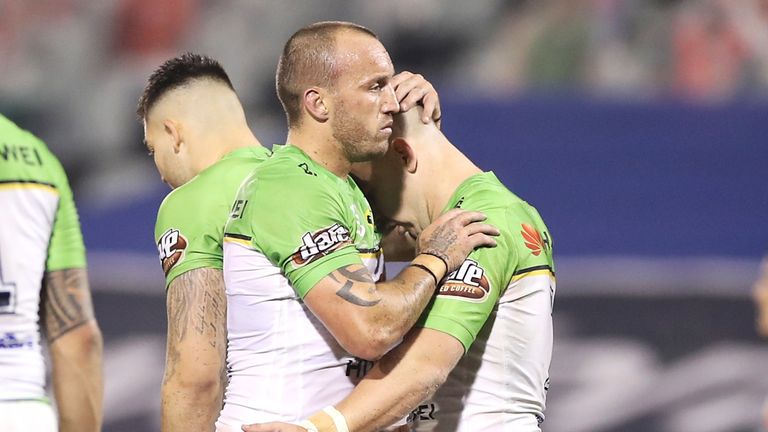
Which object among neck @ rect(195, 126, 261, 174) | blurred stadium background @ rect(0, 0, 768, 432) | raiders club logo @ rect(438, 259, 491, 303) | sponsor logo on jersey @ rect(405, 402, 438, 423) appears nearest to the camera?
raiders club logo @ rect(438, 259, 491, 303)

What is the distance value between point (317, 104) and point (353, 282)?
593 mm

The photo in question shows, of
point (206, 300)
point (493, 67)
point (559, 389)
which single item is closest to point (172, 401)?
point (206, 300)

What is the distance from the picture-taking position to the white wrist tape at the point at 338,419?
3232mm

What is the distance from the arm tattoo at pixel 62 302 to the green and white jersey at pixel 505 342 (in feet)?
3.98

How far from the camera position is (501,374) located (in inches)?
141

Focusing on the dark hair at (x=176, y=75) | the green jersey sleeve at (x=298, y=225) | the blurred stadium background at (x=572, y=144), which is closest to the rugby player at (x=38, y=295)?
the dark hair at (x=176, y=75)

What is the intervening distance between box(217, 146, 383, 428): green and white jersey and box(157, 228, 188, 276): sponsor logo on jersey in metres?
0.44

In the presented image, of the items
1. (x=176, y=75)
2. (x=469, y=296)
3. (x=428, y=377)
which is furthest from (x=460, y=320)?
(x=176, y=75)

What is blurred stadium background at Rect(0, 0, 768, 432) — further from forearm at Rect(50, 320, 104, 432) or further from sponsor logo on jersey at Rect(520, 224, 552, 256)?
sponsor logo on jersey at Rect(520, 224, 552, 256)

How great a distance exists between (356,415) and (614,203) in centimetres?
534

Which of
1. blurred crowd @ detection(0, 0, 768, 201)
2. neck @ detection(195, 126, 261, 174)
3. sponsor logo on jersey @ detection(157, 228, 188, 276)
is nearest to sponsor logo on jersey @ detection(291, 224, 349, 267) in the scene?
sponsor logo on jersey @ detection(157, 228, 188, 276)

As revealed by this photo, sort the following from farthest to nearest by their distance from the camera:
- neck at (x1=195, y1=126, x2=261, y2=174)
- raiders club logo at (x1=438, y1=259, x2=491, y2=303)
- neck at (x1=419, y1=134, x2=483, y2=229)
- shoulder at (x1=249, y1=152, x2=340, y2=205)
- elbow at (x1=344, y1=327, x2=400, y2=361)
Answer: neck at (x1=195, y1=126, x2=261, y2=174), neck at (x1=419, y1=134, x2=483, y2=229), raiders club logo at (x1=438, y1=259, x2=491, y2=303), shoulder at (x1=249, y1=152, x2=340, y2=205), elbow at (x1=344, y1=327, x2=400, y2=361)

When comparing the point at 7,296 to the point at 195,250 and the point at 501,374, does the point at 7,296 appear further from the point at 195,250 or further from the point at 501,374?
the point at 501,374

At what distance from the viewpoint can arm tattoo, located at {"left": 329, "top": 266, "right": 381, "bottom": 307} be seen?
10.5 ft
